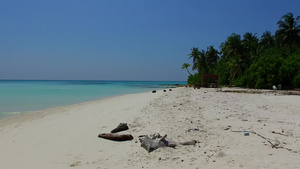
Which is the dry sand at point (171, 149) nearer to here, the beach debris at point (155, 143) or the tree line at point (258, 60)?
the beach debris at point (155, 143)

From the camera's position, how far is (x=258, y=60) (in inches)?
1326

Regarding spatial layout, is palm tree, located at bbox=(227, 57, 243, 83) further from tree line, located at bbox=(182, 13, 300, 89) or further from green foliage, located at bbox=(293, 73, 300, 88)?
green foliage, located at bbox=(293, 73, 300, 88)

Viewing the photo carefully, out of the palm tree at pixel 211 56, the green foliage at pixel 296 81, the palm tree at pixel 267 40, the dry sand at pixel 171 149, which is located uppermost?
the palm tree at pixel 267 40

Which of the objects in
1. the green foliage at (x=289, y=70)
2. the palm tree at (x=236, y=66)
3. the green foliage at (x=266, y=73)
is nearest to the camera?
the green foliage at (x=289, y=70)

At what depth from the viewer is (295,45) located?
44125 millimetres

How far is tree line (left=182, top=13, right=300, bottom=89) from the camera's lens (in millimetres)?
29781

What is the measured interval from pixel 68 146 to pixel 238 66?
38.7 meters

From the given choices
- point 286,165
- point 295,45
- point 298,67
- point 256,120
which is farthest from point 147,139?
point 295,45

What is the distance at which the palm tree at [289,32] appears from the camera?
138 feet

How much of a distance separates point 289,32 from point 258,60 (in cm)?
1510

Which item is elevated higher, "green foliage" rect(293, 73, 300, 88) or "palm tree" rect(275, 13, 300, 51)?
"palm tree" rect(275, 13, 300, 51)

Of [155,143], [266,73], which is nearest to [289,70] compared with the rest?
[266,73]

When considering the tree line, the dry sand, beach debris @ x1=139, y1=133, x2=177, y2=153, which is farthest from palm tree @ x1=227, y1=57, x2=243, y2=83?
beach debris @ x1=139, y1=133, x2=177, y2=153

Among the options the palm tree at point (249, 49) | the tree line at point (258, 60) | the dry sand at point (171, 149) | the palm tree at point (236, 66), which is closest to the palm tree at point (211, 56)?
the tree line at point (258, 60)
